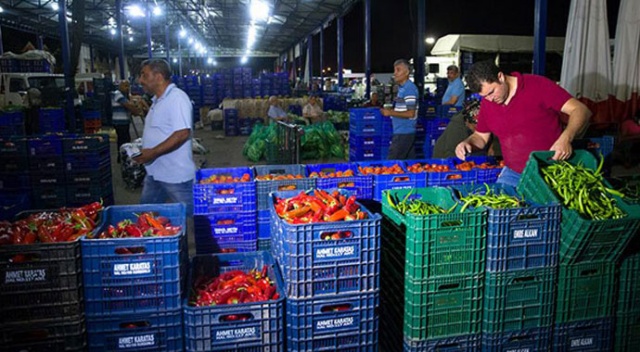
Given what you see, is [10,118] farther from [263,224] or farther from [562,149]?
[562,149]

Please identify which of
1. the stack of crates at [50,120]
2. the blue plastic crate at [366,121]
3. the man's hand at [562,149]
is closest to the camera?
the man's hand at [562,149]

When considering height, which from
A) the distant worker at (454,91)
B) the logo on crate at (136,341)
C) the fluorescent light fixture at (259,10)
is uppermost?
the fluorescent light fixture at (259,10)

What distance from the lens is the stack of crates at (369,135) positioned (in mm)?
10648

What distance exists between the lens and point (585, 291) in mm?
3488

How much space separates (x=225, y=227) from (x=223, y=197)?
26cm

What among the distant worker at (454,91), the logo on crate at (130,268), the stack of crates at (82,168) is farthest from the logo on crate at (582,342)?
the distant worker at (454,91)

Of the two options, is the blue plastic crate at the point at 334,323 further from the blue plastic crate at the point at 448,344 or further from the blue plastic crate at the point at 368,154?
the blue plastic crate at the point at 368,154

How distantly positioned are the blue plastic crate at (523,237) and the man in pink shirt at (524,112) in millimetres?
761

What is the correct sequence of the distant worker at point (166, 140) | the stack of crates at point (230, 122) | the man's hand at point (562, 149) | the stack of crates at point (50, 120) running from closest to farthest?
the man's hand at point (562, 149), the distant worker at point (166, 140), the stack of crates at point (50, 120), the stack of crates at point (230, 122)

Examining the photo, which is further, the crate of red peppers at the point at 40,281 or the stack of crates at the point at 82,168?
the stack of crates at the point at 82,168

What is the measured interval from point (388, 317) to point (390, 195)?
88 centimetres

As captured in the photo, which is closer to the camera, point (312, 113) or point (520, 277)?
point (520, 277)

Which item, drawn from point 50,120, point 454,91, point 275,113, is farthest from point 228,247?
point 50,120

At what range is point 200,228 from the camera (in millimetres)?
4453
